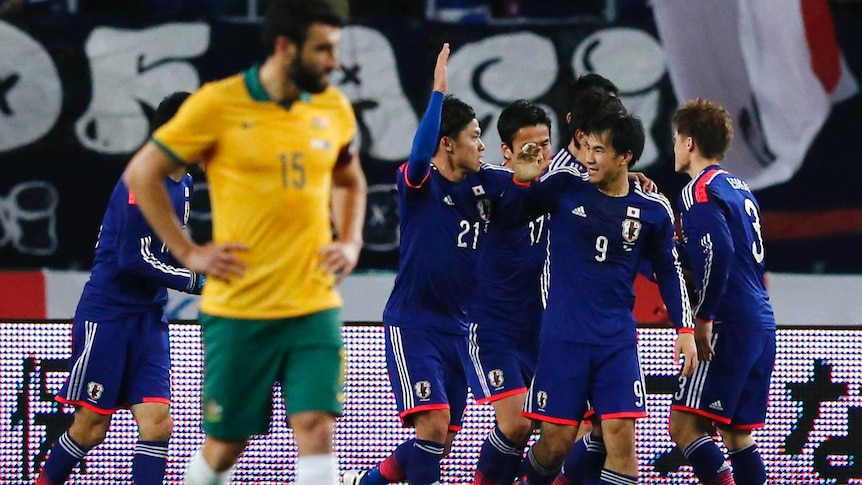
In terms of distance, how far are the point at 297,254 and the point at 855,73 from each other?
695 centimetres

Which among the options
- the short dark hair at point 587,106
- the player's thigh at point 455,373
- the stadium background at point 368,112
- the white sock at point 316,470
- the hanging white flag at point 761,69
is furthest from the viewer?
the hanging white flag at point 761,69

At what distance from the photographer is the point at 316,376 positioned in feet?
16.3

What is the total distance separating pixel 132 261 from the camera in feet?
22.7

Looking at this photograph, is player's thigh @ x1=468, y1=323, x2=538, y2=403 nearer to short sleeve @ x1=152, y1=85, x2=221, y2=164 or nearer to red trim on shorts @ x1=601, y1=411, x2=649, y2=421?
red trim on shorts @ x1=601, y1=411, x2=649, y2=421

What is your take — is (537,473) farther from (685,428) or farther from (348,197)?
(348,197)

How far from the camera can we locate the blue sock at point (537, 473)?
7.12m

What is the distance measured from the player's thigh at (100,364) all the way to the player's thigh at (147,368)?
38 mm

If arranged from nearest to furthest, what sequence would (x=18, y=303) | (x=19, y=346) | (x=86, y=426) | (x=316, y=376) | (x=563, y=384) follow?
(x=316, y=376) < (x=563, y=384) < (x=86, y=426) < (x=19, y=346) < (x=18, y=303)

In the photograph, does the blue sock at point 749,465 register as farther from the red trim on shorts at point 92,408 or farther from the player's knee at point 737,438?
the red trim on shorts at point 92,408

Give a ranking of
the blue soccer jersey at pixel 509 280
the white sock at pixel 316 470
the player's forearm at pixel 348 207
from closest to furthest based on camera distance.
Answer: the white sock at pixel 316 470 < the player's forearm at pixel 348 207 < the blue soccer jersey at pixel 509 280

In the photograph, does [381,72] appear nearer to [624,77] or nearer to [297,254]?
[624,77]

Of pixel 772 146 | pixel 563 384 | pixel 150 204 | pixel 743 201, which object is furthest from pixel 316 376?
pixel 772 146

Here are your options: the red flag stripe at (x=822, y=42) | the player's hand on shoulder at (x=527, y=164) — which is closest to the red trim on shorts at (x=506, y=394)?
the player's hand on shoulder at (x=527, y=164)

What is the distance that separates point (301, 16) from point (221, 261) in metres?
0.89
